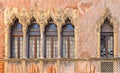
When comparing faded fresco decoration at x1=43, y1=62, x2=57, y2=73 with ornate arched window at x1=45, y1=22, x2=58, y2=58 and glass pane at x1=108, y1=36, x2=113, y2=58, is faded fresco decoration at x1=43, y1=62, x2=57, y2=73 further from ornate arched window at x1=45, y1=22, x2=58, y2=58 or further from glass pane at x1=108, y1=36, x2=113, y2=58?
glass pane at x1=108, y1=36, x2=113, y2=58

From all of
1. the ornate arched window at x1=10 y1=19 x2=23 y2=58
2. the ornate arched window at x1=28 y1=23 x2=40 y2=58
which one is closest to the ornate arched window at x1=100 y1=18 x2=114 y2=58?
the ornate arched window at x1=28 y1=23 x2=40 y2=58

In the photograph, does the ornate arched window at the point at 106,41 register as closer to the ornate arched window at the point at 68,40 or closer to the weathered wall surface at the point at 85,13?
the weathered wall surface at the point at 85,13

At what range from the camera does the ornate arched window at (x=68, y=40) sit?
54.0 feet

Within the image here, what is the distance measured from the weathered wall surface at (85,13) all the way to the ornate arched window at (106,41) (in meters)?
0.30

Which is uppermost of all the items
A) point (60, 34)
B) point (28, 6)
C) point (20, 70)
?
point (28, 6)

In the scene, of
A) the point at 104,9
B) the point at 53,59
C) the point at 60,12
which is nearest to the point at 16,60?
the point at 53,59

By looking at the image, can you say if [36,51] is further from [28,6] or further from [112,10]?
[112,10]

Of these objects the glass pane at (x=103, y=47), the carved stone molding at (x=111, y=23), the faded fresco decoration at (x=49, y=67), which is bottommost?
the faded fresco decoration at (x=49, y=67)

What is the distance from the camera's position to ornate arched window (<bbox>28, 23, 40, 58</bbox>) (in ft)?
54.1

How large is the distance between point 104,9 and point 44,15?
7.51 ft

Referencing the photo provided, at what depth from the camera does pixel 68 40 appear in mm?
16453

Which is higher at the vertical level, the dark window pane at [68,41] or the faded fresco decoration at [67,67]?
the dark window pane at [68,41]

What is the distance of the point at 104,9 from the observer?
16.3 metres

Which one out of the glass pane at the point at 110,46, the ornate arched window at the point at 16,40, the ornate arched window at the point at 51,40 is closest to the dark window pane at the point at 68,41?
the ornate arched window at the point at 51,40
